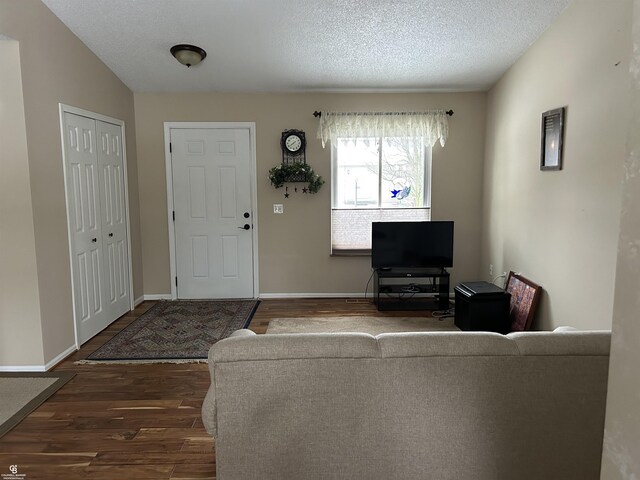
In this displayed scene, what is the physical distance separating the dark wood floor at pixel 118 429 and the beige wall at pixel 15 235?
0.37m

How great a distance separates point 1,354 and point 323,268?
10.5ft

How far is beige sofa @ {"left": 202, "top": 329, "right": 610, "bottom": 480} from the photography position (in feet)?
4.95

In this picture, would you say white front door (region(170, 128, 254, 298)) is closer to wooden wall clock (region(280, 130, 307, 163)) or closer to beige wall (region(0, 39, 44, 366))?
wooden wall clock (region(280, 130, 307, 163))

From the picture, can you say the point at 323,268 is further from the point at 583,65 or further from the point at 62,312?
the point at 583,65

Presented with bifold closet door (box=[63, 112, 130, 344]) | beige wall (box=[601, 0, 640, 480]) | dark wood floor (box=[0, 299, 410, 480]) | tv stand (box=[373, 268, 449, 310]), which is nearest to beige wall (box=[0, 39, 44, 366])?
dark wood floor (box=[0, 299, 410, 480])

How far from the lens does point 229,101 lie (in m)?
4.95

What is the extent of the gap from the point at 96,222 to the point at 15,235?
36.8 inches

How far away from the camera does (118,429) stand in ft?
7.97

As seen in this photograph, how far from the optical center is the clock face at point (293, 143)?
195 inches

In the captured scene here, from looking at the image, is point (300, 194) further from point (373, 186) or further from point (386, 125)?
point (386, 125)

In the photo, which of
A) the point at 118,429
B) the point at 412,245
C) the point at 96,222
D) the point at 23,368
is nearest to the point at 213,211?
the point at 96,222

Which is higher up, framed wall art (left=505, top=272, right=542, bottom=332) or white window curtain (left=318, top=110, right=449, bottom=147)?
white window curtain (left=318, top=110, right=449, bottom=147)

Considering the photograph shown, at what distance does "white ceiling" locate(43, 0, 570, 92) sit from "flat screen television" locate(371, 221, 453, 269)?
5.27ft

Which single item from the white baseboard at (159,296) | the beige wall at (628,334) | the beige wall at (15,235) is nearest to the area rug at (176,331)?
the white baseboard at (159,296)
